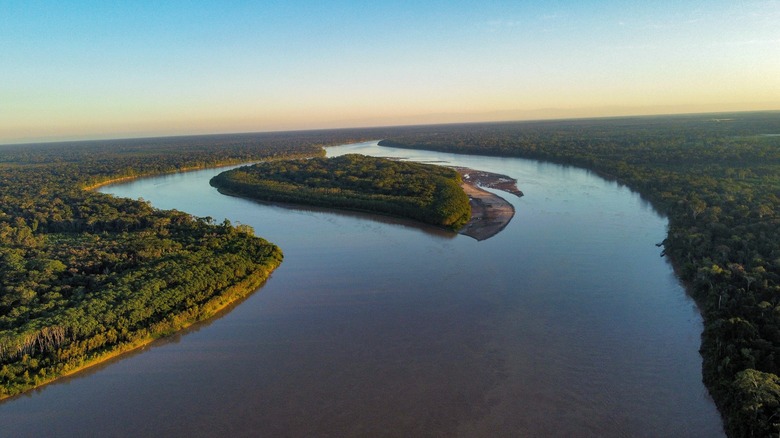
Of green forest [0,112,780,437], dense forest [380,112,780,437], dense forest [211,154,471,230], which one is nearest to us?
dense forest [380,112,780,437]

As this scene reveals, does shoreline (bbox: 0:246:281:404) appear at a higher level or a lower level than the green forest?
lower

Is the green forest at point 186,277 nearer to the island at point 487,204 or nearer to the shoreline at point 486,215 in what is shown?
the shoreline at point 486,215

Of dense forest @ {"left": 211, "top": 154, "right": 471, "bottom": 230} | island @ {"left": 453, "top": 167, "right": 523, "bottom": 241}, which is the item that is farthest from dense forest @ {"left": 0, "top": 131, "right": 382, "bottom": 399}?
island @ {"left": 453, "top": 167, "right": 523, "bottom": 241}

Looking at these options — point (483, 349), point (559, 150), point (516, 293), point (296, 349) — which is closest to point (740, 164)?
point (559, 150)

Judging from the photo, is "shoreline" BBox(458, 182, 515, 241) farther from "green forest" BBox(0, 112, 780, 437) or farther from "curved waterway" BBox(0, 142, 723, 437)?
"green forest" BBox(0, 112, 780, 437)

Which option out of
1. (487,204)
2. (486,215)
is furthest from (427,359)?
(487,204)

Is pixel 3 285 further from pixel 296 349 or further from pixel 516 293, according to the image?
pixel 516 293
